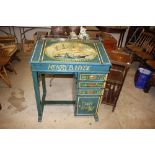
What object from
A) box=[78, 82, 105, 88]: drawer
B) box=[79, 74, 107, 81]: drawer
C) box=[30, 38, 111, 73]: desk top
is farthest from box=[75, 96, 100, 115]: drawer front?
box=[30, 38, 111, 73]: desk top

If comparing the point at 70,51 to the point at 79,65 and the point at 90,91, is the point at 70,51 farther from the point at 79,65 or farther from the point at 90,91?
the point at 90,91

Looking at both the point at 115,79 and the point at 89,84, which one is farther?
the point at 115,79

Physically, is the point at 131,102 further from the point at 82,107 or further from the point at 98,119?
the point at 82,107

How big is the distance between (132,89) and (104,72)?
1.72 metres

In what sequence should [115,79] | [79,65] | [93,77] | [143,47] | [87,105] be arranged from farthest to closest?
[143,47], [115,79], [87,105], [93,77], [79,65]

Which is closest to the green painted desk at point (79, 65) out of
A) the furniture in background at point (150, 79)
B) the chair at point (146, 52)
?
the furniture in background at point (150, 79)

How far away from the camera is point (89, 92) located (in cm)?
232

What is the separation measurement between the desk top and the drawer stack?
0.68 feet

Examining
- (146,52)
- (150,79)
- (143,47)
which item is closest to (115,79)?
(150,79)

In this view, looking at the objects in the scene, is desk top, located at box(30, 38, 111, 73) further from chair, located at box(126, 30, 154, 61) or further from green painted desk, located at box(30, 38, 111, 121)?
chair, located at box(126, 30, 154, 61)

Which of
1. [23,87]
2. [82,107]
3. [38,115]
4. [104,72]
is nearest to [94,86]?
[104,72]

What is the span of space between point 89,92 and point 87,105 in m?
0.30

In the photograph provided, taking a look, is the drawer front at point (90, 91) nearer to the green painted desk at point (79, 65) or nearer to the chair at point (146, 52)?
the green painted desk at point (79, 65)

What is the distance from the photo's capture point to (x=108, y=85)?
107 inches
